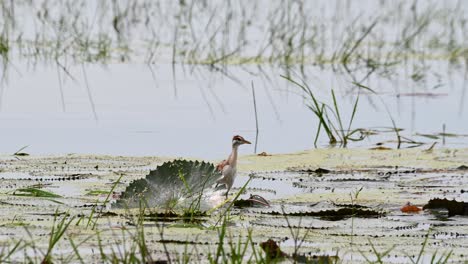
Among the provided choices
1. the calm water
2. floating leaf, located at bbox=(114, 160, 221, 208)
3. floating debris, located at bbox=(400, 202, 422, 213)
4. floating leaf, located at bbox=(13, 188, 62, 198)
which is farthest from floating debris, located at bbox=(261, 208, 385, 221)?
the calm water

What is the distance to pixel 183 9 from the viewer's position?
14945mm

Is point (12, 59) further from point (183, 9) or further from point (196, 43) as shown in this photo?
point (183, 9)

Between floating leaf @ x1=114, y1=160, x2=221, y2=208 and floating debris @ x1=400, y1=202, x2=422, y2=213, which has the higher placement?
floating leaf @ x1=114, y1=160, x2=221, y2=208

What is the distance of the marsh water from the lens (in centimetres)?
470

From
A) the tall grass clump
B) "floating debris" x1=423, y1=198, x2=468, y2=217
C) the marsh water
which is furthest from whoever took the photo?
the tall grass clump

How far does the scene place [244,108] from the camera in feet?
31.2

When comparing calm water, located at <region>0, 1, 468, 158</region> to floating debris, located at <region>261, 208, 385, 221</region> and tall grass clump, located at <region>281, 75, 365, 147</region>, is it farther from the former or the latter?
floating debris, located at <region>261, 208, 385, 221</region>

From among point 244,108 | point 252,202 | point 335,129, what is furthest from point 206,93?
point 252,202

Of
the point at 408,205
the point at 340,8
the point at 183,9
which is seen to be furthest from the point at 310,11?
the point at 408,205

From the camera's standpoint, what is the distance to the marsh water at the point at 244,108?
4.70 metres

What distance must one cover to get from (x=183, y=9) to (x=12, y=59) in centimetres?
345

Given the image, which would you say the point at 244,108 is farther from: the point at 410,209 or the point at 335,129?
the point at 410,209

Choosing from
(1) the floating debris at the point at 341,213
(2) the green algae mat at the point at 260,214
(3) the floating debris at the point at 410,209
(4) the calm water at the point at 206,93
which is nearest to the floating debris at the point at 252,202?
(2) the green algae mat at the point at 260,214

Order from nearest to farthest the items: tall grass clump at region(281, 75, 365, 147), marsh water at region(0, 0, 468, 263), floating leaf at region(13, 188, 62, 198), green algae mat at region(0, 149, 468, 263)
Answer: green algae mat at region(0, 149, 468, 263)
marsh water at region(0, 0, 468, 263)
floating leaf at region(13, 188, 62, 198)
tall grass clump at region(281, 75, 365, 147)
